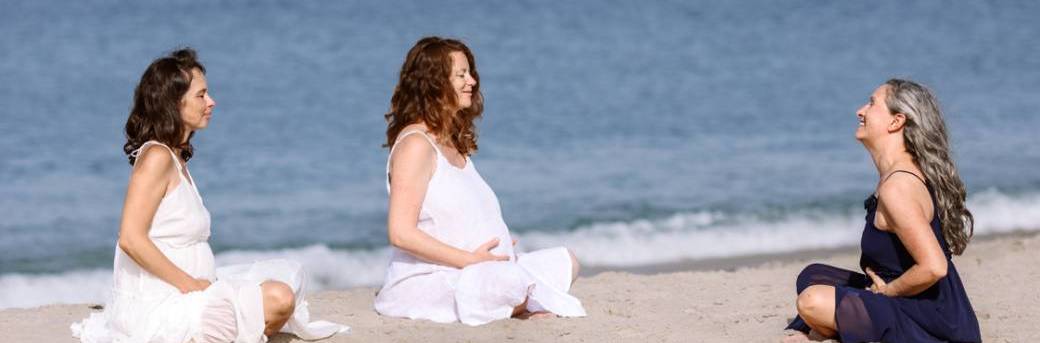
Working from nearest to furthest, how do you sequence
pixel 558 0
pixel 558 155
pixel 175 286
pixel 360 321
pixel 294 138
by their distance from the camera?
pixel 175 286, pixel 360 321, pixel 558 155, pixel 294 138, pixel 558 0

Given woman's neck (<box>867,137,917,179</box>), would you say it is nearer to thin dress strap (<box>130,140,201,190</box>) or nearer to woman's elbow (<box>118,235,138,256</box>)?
thin dress strap (<box>130,140,201,190</box>)

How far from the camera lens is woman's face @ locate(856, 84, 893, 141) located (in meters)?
5.16

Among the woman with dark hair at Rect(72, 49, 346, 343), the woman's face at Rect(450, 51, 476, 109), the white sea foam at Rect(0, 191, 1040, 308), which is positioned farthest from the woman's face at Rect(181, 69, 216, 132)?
the white sea foam at Rect(0, 191, 1040, 308)

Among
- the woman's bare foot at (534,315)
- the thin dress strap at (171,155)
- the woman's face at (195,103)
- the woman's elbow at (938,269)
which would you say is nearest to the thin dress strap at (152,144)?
the thin dress strap at (171,155)

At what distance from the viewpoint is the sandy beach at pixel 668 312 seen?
18.7 ft

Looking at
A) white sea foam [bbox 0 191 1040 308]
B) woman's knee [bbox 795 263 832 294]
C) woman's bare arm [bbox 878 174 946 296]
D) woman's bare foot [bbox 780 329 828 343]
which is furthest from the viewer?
white sea foam [bbox 0 191 1040 308]

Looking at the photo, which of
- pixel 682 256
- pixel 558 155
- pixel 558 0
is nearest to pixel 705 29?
pixel 558 0

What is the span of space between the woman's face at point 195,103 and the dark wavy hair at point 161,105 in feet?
0.07

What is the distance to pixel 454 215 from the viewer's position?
5859 mm

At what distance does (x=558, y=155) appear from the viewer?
13.2 m

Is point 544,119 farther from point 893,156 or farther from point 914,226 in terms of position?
point 914,226

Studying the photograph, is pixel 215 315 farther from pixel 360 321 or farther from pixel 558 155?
pixel 558 155

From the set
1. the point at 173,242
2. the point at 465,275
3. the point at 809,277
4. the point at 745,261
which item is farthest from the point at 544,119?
the point at 173,242

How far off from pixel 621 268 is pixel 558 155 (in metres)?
4.30
